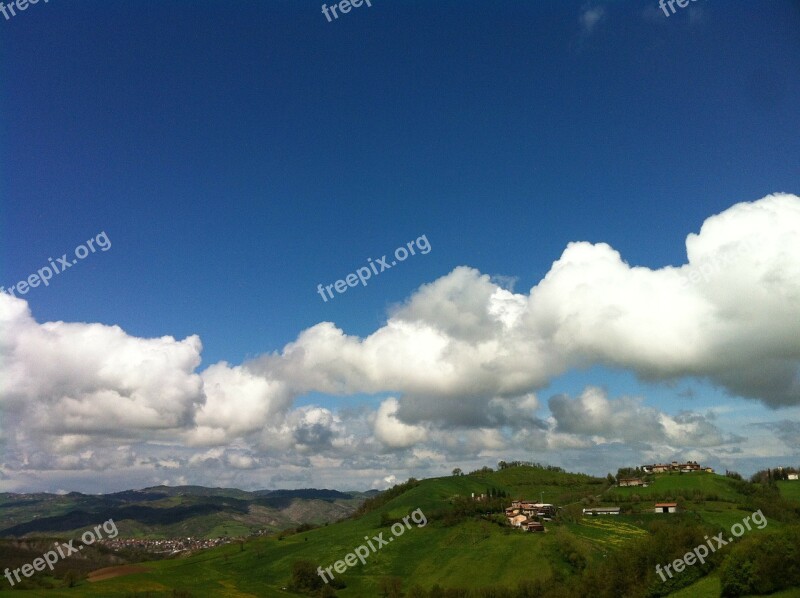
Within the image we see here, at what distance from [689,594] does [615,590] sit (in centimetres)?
1661

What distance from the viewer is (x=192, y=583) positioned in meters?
188

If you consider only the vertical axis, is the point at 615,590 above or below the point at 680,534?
below

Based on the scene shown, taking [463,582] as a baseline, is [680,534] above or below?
above

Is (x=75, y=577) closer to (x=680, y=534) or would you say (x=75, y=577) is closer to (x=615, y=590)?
(x=615, y=590)

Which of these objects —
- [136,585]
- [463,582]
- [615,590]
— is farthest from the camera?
[136,585]

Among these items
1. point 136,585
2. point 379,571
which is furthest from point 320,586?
point 136,585

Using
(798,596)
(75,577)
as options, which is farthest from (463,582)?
(75,577)

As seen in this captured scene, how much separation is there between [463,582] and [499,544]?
2720 centimetres

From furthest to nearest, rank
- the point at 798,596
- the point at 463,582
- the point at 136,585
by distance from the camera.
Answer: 1. the point at 136,585
2. the point at 463,582
3. the point at 798,596

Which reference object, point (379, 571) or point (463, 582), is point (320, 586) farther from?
point (463, 582)

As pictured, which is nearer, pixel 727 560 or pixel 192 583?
pixel 727 560

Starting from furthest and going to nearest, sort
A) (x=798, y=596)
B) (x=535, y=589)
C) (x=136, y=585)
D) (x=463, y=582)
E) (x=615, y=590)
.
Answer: (x=136, y=585), (x=463, y=582), (x=535, y=589), (x=615, y=590), (x=798, y=596)

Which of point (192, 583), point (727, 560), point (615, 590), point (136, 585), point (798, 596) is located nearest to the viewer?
point (798, 596)

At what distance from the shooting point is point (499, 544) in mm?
183875
